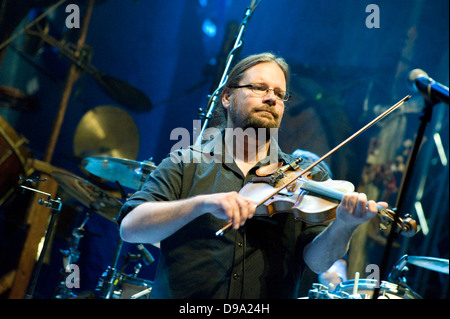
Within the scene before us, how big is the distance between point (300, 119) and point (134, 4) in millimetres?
2089

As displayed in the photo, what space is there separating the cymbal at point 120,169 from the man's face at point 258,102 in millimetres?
1145

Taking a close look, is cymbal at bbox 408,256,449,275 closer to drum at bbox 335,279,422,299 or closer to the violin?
drum at bbox 335,279,422,299

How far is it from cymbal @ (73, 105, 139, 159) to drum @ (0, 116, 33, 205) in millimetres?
588

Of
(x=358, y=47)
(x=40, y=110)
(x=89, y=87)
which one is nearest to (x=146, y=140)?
(x=89, y=87)

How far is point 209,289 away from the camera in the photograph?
1842mm

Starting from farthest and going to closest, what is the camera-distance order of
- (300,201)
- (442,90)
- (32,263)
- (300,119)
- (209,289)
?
(300,119) → (32,263) → (300,201) → (209,289) → (442,90)

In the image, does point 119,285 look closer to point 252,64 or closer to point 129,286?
point 129,286

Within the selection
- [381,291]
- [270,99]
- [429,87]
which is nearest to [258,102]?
[270,99]

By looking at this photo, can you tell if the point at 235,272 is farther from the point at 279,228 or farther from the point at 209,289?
the point at 279,228

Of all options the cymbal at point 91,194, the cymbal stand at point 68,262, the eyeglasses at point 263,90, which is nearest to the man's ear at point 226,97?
the eyeglasses at point 263,90

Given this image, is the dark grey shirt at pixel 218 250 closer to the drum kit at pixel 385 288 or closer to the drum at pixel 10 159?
the drum kit at pixel 385 288

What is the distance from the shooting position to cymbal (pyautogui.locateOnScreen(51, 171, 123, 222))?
11.6 feet

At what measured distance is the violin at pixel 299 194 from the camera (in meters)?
1.89

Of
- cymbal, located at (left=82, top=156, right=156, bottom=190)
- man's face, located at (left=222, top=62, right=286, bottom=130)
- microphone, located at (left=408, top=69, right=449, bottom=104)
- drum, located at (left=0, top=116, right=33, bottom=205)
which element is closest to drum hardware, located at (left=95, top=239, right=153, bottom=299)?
cymbal, located at (left=82, top=156, right=156, bottom=190)
